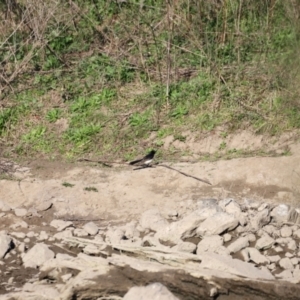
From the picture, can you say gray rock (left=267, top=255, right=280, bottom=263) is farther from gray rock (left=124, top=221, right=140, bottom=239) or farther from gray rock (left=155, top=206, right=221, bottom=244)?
gray rock (left=124, top=221, right=140, bottom=239)

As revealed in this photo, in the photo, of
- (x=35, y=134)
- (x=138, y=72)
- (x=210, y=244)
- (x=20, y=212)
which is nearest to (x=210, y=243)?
(x=210, y=244)

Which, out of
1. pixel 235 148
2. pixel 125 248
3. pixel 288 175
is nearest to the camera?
pixel 125 248

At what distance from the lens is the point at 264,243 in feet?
17.6

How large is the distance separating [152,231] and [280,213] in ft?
3.40

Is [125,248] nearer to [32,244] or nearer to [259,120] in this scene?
[32,244]

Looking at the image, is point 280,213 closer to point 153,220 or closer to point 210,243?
point 210,243

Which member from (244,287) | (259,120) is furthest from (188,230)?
(259,120)

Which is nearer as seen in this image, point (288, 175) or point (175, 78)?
point (288, 175)

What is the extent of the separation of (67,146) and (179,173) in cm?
134

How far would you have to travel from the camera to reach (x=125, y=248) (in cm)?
515

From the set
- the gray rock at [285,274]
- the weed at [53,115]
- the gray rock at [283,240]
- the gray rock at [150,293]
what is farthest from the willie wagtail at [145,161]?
the gray rock at [150,293]

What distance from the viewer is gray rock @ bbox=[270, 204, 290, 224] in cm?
566

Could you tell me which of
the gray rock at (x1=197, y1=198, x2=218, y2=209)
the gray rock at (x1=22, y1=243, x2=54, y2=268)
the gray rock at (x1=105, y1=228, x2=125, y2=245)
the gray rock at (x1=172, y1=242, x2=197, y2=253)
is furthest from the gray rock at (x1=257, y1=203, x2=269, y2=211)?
the gray rock at (x1=22, y1=243, x2=54, y2=268)

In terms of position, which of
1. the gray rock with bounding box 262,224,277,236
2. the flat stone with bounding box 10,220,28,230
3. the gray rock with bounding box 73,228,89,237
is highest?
the gray rock with bounding box 262,224,277,236
